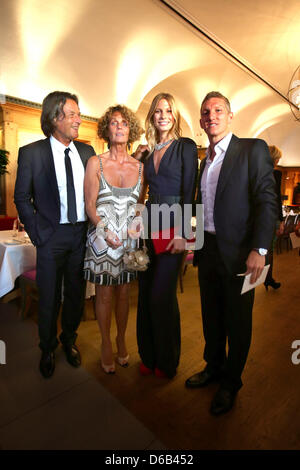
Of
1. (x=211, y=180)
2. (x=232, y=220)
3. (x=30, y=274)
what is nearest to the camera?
(x=232, y=220)

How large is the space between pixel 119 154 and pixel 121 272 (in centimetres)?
83

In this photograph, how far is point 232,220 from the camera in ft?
5.06

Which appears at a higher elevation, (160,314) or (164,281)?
(164,281)

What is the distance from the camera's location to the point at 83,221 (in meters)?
2.01

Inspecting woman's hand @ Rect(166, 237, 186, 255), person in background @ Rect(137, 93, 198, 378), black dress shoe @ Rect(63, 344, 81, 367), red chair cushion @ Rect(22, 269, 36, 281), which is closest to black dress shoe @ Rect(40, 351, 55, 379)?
black dress shoe @ Rect(63, 344, 81, 367)

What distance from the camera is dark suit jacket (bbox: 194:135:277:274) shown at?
4.74ft

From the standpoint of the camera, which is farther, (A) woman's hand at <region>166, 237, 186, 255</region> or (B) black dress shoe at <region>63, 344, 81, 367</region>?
(B) black dress shoe at <region>63, 344, 81, 367</region>

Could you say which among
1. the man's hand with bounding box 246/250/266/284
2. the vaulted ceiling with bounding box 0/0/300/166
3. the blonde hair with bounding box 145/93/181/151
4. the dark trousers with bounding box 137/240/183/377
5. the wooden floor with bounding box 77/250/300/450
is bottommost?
the wooden floor with bounding box 77/250/300/450

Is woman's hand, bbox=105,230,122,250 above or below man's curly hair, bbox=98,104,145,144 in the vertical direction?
below

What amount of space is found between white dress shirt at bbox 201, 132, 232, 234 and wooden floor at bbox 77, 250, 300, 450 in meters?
1.16

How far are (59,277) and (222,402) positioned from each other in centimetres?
140

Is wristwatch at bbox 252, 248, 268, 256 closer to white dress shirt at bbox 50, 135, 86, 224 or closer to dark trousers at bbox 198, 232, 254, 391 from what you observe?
dark trousers at bbox 198, 232, 254, 391

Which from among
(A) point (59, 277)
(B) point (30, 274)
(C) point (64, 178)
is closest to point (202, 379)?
(A) point (59, 277)

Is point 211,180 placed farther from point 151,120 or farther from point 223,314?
point 223,314
